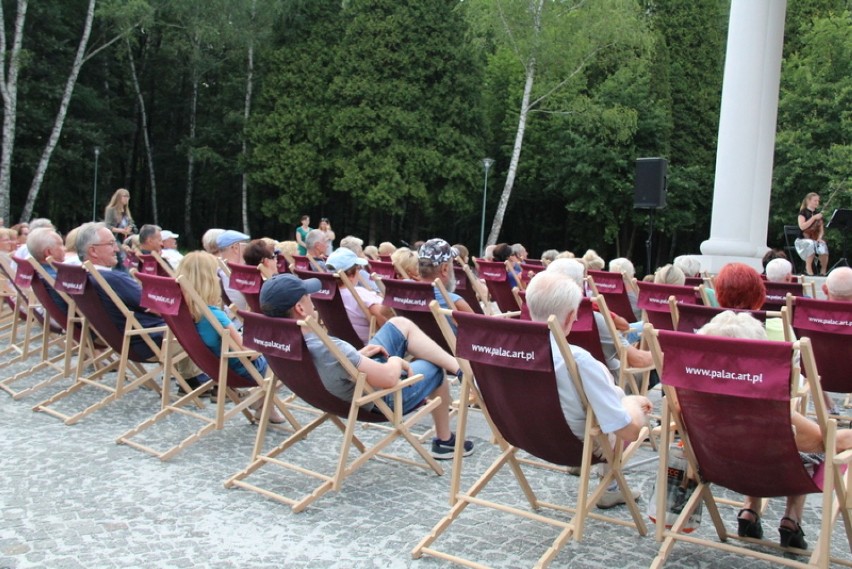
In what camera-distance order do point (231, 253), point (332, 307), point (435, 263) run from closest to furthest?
1. point (435, 263)
2. point (332, 307)
3. point (231, 253)

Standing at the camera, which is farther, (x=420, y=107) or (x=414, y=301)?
(x=420, y=107)

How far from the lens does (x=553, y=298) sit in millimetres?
3170

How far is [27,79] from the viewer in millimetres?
26031

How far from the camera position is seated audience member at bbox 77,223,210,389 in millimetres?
5340

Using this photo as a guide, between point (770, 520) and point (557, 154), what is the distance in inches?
1063

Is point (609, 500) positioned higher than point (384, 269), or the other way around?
point (384, 269)

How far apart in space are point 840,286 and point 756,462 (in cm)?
278

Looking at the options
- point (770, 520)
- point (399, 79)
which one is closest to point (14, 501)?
point (770, 520)

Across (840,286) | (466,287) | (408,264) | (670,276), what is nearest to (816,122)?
(466,287)

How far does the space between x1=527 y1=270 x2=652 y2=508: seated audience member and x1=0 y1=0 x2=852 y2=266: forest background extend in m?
22.7

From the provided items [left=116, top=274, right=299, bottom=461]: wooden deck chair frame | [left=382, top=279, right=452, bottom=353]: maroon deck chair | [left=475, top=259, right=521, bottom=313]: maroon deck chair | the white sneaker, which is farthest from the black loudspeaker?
the white sneaker

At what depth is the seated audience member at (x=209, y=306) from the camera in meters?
4.68

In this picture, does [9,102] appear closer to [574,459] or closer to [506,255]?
[506,255]

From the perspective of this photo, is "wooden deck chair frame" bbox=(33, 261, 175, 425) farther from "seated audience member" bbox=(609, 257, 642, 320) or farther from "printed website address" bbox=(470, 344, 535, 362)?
"seated audience member" bbox=(609, 257, 642, 320)
